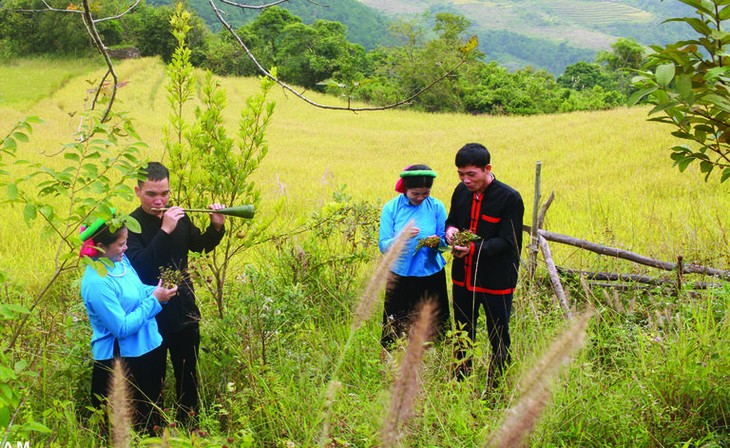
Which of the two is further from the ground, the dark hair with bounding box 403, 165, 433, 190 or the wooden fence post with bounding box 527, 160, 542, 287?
the dark hair with bounding box 403, 165, 433, 190

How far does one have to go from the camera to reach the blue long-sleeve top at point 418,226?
3.57 metres

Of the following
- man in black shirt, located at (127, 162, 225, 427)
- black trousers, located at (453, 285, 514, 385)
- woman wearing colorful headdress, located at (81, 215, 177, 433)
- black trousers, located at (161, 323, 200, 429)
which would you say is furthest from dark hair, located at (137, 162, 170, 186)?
black trousers, located at (453, 285, 514, 385)

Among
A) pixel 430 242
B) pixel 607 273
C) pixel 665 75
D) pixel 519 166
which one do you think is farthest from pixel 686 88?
pixel 519 166

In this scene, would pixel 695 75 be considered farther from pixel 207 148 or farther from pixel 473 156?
pixel 207 148

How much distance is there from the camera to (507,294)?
11.0 ft

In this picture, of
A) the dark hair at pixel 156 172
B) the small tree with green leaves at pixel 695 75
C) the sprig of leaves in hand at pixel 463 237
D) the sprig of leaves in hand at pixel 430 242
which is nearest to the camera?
the small tree with green leaves at pixel 695 75

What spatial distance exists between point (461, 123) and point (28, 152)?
18790mm

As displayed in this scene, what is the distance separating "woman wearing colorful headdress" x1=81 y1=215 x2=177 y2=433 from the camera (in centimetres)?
254

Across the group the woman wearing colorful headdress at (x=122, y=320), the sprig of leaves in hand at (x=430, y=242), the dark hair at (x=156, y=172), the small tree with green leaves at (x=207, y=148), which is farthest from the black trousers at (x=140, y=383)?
the sprig of leaves in hand at (x=430, y=242)

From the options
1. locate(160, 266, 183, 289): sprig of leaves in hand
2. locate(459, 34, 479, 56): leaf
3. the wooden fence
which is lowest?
the wooden fence

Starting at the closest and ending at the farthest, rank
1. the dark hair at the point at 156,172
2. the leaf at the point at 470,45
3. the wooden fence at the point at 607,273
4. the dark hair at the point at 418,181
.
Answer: the leaf at the point at 470,45 < the dark hair at the point at 156,172 < the dark hair at the point at 418,181 < the wooden fence at the point at 607,273

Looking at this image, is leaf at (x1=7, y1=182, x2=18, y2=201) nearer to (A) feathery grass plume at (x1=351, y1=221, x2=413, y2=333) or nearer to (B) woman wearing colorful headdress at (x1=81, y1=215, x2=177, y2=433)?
(B) woman wearing colorful headdress at (x1=81, y1=215, x2=177, y2=433)

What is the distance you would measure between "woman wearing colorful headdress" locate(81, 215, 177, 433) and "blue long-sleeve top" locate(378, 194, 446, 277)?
1399 mm

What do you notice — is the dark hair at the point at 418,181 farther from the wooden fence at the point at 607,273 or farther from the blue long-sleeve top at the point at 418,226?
the wooden fence at the point at 607,273
